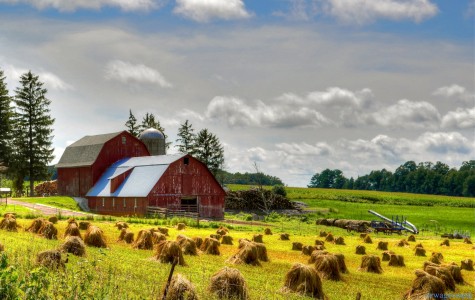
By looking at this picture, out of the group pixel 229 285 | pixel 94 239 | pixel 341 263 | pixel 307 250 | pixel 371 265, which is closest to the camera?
pixel 229 285

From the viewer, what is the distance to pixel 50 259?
19.3m

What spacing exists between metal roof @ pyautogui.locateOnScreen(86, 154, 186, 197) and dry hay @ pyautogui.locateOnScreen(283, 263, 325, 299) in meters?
45.9

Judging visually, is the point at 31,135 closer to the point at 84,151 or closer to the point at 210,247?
the point at 84,151

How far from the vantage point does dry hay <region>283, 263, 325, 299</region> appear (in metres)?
18.9

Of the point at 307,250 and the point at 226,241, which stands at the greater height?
the point at 226,241

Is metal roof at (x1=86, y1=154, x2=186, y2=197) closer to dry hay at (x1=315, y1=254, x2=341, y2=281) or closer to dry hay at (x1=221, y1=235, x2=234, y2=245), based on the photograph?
dry hay at (x1=221, y1=235, x2=234, y2=245)

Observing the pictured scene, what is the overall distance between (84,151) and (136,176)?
1473 cm

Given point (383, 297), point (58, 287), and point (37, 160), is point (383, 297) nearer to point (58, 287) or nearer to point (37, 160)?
point (58, 287)

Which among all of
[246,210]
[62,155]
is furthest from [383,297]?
[62,155]

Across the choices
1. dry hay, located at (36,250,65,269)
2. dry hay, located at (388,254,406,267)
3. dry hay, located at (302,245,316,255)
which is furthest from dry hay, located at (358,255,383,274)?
dry hay, located at (36,250,65,269)

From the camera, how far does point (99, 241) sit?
27.5 meters

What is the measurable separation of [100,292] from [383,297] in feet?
30.7

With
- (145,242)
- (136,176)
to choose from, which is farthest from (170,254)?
(136,176)

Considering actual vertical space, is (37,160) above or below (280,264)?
above
